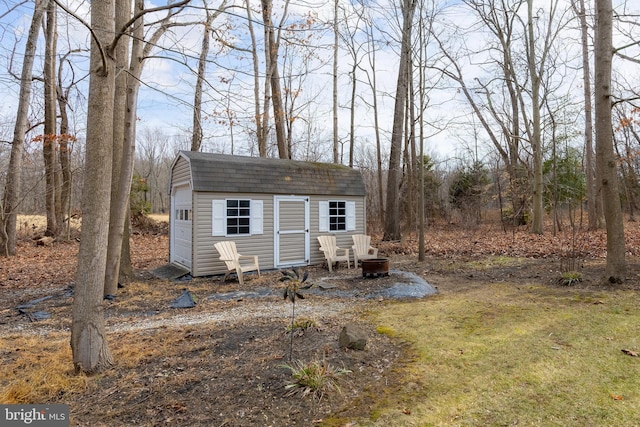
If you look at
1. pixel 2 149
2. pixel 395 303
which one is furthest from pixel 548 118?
pixel 2 149

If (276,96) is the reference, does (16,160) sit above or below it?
below

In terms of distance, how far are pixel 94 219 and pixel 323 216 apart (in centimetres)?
719

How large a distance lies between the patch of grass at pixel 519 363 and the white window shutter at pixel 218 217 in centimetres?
459

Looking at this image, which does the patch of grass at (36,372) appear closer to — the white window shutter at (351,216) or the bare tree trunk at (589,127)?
the white window shutter at (351,216)

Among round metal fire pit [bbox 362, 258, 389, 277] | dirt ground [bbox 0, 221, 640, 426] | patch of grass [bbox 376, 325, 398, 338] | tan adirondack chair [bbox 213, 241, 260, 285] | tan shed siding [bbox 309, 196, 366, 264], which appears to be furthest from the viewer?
tan shed siding [bbox 309, 196, 366, 264]

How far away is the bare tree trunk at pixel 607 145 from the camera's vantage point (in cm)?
598

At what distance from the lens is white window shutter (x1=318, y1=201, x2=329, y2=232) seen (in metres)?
9.85

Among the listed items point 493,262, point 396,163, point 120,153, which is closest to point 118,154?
point 120,153

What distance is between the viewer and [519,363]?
3.24 metres

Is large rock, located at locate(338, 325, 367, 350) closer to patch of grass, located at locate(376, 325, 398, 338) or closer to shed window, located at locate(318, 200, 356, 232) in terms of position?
patch of grass, located at locate(376, 325, 398, 338)

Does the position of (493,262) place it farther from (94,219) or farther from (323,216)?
(94,219)

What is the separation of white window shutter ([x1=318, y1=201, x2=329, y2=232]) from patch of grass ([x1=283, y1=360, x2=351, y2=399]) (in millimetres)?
6849

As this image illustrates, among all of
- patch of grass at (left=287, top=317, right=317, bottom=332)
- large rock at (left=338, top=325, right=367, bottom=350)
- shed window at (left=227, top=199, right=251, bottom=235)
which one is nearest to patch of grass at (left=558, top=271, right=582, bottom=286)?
large rock at (left=338, top=325, right=367, bottom=350)

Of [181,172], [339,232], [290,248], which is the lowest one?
[290,248]
